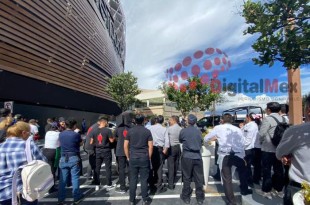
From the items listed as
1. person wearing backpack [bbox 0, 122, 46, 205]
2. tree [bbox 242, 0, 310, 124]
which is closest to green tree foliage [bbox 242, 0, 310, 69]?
tree [bbox 242, 0, 310, 124]

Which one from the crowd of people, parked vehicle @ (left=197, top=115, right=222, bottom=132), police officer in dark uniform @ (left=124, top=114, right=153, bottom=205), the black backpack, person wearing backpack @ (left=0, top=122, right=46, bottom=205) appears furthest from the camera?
parked vehicle @ (left=197, top=115, right=222, bottom=132)

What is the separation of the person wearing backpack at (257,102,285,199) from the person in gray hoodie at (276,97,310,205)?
2765 mm

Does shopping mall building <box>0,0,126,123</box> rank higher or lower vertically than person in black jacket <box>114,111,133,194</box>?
higher

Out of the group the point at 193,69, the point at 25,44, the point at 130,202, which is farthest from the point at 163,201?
the point at 25,44

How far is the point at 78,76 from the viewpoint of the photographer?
2542cm

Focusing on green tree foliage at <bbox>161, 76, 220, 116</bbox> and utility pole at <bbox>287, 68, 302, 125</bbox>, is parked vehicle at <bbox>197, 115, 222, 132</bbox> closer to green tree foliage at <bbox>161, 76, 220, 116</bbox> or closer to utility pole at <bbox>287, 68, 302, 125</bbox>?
green tree foliage at <bbox>161, 76, 220, 116</bbox>

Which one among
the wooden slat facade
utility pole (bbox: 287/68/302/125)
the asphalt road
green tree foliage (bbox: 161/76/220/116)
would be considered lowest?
the asphalt road

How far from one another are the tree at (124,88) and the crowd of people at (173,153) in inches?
982

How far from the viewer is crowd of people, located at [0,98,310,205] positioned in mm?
2736

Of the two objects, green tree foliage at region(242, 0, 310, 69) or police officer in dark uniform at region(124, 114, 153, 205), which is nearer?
green tree foliage at region(242, 0, 310, 69)

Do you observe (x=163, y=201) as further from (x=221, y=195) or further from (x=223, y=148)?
(x=223, y=148)

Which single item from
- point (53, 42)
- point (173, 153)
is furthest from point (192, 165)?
point (53, 42)

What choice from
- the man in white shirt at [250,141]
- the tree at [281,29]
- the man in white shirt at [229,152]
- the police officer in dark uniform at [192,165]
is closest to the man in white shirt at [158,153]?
the police officer in dark uniform at [192,165]

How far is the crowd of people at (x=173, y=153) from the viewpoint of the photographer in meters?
2.74
